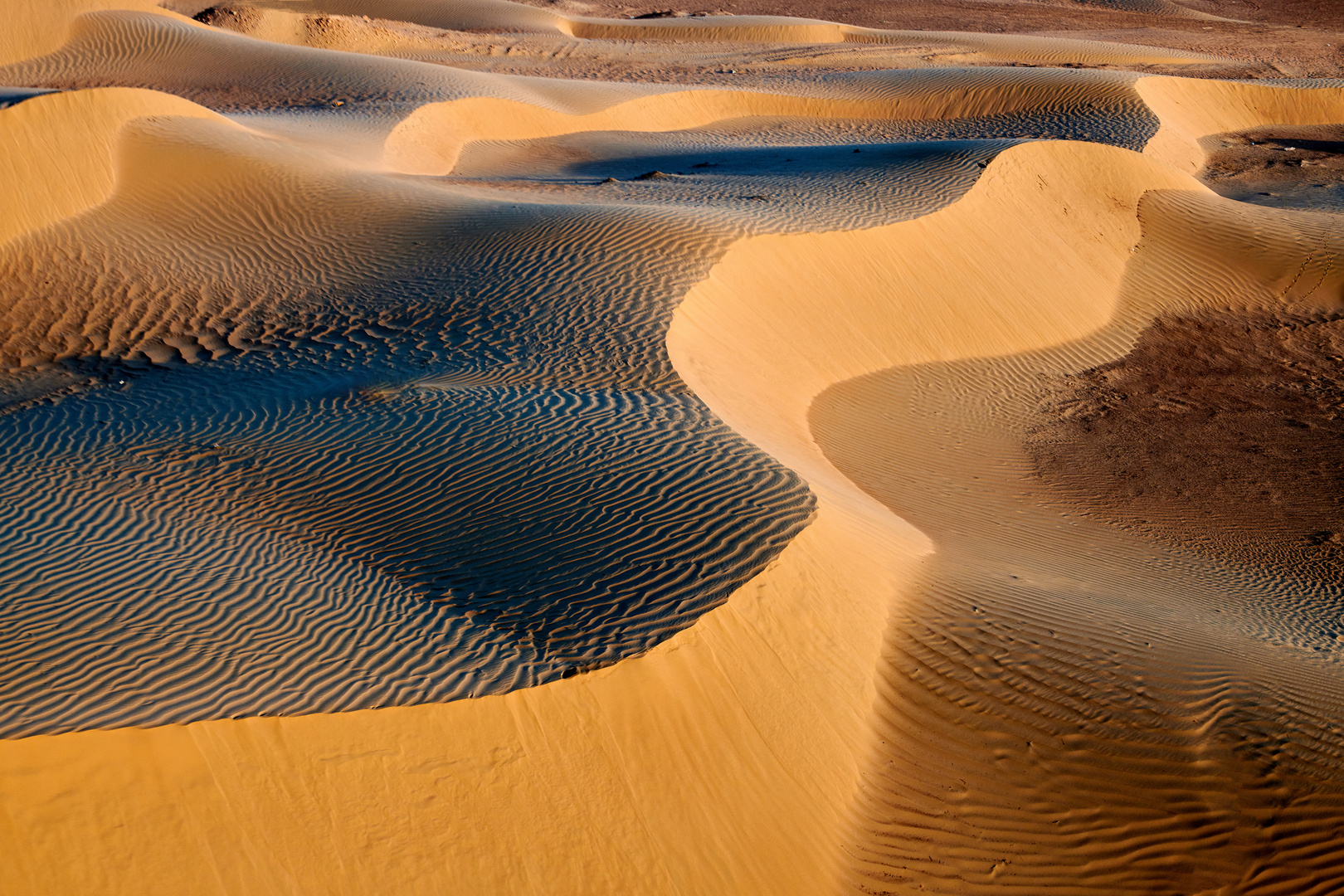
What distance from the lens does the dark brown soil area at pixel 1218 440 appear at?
9.60m

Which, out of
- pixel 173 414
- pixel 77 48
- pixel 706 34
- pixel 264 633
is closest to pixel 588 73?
pixel 706 34

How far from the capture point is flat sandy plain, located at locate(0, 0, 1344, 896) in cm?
511

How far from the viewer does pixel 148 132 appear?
1505cm

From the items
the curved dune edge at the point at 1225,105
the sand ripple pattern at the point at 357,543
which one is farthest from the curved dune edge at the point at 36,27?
the curved dune edge at the point at 1225,105

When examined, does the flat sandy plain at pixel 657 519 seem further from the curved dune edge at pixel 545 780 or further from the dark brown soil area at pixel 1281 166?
the dark brown soil area at pixel 1281 166

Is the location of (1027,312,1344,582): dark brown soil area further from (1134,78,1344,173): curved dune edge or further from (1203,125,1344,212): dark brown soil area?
(1134,78,1344,173): curved dune edge

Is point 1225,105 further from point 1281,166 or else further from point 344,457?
point 344,457

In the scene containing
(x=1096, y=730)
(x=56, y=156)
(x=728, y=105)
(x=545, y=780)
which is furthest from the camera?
(x=728, y=105)

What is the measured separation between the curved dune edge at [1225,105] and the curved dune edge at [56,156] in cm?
2062

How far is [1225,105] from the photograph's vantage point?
2653 cm

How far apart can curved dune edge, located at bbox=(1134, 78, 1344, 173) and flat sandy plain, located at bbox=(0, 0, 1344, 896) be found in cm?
527

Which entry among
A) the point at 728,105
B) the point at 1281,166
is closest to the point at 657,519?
the point at 728,105

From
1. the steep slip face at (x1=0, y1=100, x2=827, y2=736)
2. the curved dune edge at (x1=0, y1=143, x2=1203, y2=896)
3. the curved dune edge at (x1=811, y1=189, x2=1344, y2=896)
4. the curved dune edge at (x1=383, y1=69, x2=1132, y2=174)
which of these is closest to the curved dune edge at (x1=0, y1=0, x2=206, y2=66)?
the curved dune edge at (x1=383, y1=69, x2=1132, y2=174)

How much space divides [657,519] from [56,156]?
11681 millimetres
